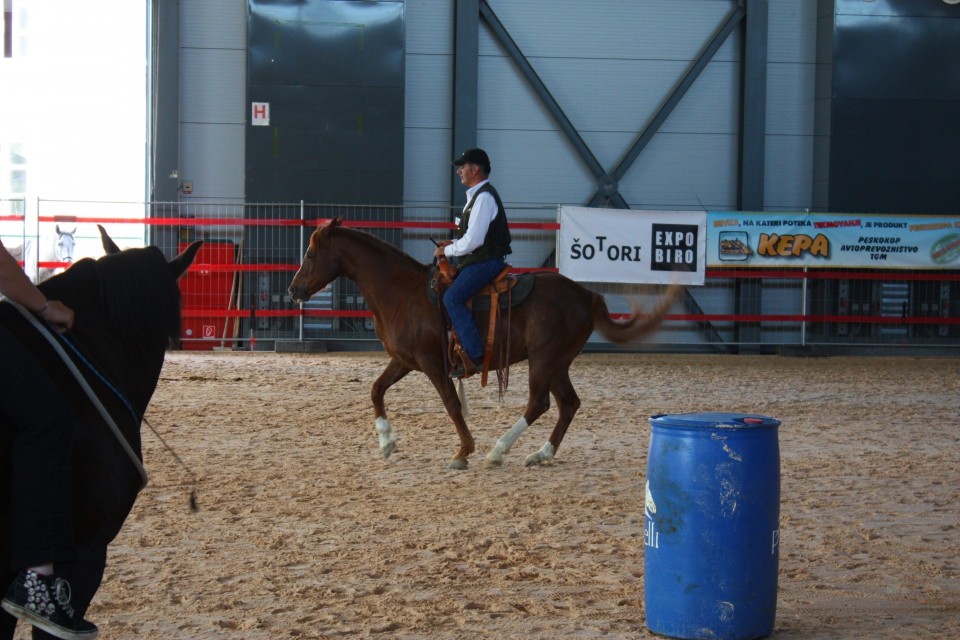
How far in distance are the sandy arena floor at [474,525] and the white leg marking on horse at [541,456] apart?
4.6 inches

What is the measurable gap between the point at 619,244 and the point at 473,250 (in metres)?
8.77

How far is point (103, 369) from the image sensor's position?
11.2 feet

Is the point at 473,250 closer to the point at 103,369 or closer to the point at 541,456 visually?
the point at 541,456

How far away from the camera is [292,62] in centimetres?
1714

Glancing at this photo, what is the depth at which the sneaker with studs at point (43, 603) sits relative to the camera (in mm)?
2990

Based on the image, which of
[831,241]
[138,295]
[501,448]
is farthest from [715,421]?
[831,241]

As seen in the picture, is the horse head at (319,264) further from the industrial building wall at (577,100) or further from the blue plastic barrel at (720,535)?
the industrial building wall at (577,100)

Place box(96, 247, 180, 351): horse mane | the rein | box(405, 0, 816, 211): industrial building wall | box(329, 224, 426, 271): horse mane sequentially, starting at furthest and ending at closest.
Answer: box(405, 0, 816, 211): industrial building wall → box(329, 224, 426, 271): horse mane → box(96, 247, 180, 351): horse mane → the rein

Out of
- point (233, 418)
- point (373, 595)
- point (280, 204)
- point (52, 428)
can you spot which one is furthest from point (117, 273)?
point (280, 204)

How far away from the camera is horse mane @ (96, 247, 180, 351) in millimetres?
3514

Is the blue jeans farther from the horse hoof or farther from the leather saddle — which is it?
the horse hoof

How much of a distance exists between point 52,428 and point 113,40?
16004 mm

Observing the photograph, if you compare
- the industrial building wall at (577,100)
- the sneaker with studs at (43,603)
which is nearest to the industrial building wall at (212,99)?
the industrial building wall at (577,100)

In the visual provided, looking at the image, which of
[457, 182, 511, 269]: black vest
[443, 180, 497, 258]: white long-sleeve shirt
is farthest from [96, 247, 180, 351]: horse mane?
[457, 182, 511, 269]: black vest
